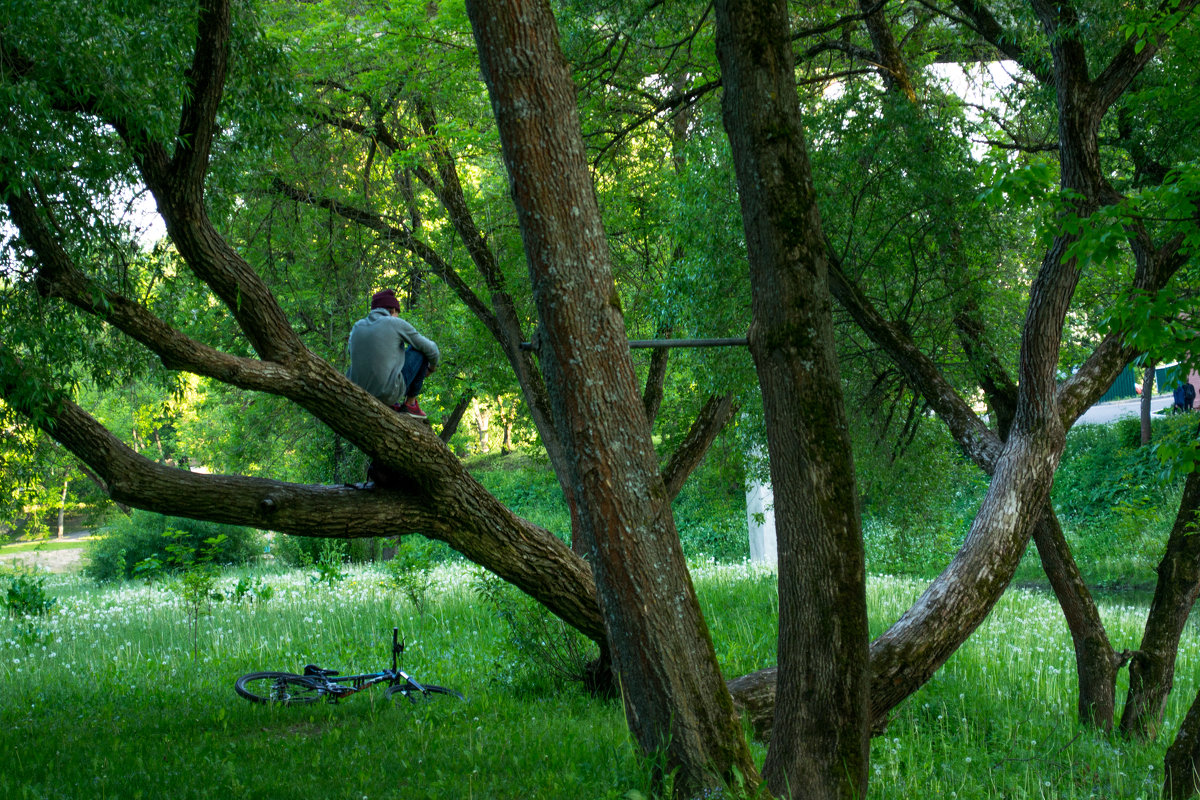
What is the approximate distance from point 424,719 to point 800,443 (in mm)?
4129

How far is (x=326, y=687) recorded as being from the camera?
746 cm

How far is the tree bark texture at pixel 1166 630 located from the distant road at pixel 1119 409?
22169mm

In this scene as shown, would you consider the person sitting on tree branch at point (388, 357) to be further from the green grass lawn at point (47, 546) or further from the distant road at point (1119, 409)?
the green grass lawn at point (47, 546)

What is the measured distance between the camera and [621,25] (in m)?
8.58

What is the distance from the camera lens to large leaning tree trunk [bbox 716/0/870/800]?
4.23 metres

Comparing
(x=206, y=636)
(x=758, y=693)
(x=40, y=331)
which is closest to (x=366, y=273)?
(x=206, y=636)

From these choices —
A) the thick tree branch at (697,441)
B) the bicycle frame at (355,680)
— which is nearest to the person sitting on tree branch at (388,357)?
the bicycle frame at (355,680)

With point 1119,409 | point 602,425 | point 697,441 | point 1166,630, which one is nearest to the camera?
point 602,425

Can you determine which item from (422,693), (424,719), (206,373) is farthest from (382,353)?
(422,693)

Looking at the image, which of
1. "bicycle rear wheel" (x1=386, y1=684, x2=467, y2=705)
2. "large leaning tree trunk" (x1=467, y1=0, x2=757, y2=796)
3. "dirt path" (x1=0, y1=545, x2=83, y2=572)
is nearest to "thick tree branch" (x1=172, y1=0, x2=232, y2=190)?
"large leaning tree trunk" (x1=467, y1=0, x2=757, y2=796)

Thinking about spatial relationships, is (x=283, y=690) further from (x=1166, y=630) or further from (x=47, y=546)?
(x=47, y=546)

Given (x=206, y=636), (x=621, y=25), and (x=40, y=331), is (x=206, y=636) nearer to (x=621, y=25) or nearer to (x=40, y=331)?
(x=40, y=331)

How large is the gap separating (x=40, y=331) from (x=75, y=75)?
1.72 m

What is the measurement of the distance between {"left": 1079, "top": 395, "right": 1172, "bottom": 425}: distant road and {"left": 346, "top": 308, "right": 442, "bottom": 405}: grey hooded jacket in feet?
87.4
